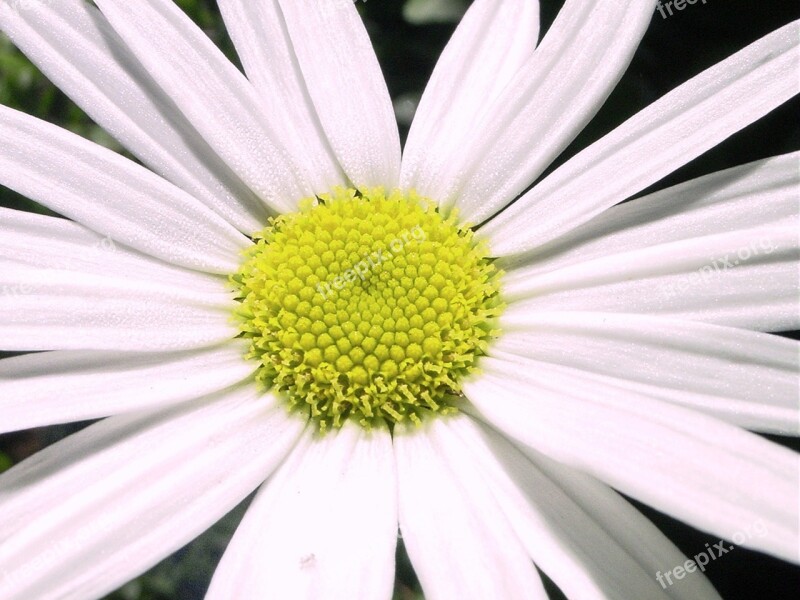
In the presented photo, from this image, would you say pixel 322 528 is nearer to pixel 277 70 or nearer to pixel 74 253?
pixel 74 253

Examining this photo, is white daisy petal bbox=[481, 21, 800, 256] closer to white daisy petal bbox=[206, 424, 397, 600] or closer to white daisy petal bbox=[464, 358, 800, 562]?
white daisy petal bbox=[464, 358, 800, 562]

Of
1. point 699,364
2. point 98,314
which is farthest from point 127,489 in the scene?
point 699,364

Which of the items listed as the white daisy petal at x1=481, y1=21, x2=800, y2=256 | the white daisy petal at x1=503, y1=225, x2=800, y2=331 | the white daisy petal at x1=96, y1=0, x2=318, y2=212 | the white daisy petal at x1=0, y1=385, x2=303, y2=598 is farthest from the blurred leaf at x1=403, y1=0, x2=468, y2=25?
the white daisy petal at x1=0, y1=385, x2=303, y2=598

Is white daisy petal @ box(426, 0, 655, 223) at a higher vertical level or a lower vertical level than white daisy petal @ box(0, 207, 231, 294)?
lower

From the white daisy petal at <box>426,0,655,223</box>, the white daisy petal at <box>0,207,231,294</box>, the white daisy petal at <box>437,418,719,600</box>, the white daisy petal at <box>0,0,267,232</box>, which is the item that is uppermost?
the white daisy petal at <box>0,0,267,232</box>

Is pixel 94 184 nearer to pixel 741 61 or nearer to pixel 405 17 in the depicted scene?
pixel 405 17

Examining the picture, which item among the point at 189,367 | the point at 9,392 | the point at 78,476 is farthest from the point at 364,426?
the point at 9,392
